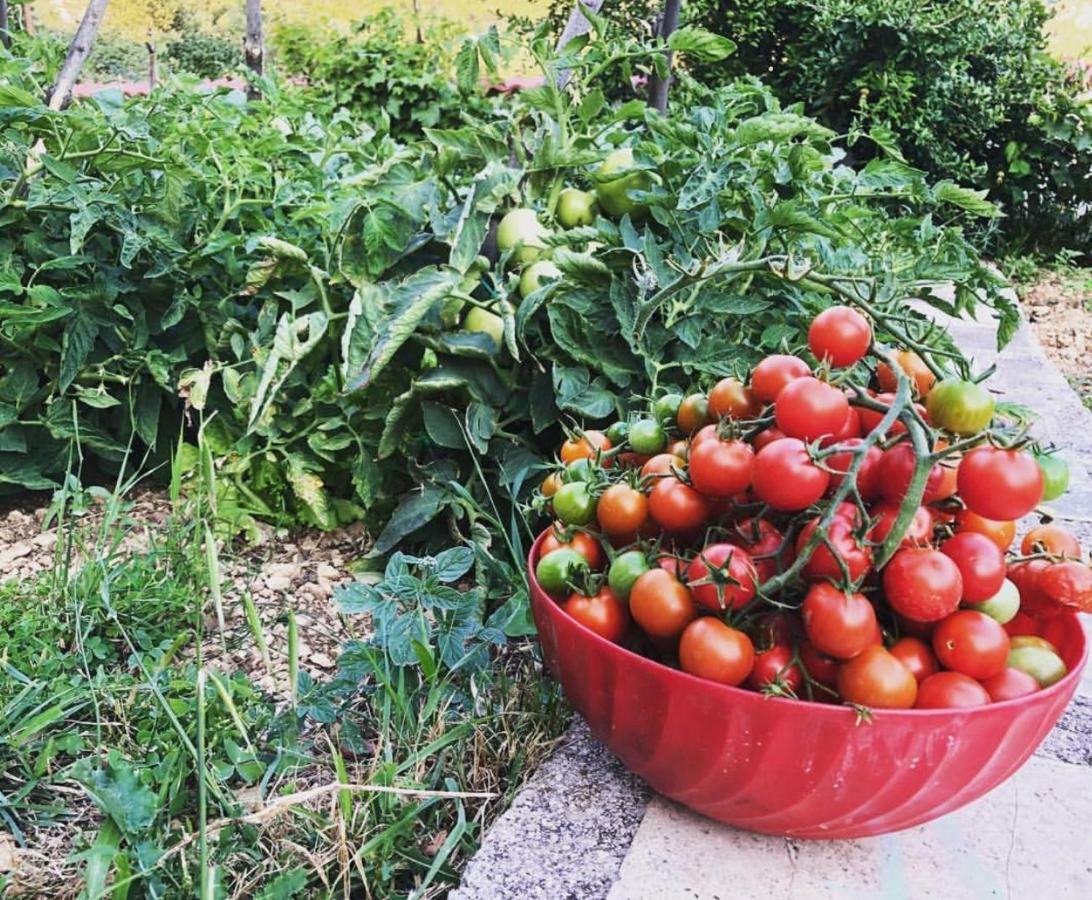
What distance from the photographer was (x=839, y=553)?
98 cm

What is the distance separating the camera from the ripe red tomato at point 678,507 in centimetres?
113

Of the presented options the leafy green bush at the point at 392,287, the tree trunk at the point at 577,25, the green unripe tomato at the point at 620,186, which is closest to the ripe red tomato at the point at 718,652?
the leafy green bush at the point at 392,287

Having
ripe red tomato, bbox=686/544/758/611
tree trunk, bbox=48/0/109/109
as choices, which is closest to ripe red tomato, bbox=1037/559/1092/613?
ripe red tomato, bbox=686/544/758/611

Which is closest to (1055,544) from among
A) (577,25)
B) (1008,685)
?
(1008,685)

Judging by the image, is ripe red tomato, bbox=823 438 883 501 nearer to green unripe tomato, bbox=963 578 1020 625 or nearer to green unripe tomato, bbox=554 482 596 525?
green unripe tomato, bbox=963 578 1020 625

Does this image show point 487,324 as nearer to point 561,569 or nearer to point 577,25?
point 561,569

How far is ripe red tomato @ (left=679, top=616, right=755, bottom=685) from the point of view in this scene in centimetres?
103

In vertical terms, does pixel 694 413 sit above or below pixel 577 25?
below

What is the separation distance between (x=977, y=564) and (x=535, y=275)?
1.08 m

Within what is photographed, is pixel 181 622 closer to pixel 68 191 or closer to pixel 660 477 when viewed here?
pixel 68 191

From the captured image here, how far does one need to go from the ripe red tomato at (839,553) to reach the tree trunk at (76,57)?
6.02ft

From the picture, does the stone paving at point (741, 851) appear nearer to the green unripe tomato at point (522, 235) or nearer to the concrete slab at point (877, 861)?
the concrete slab at point (877, 861)

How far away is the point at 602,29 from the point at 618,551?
1314mm

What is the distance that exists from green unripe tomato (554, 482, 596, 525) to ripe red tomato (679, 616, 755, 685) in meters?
0.25
